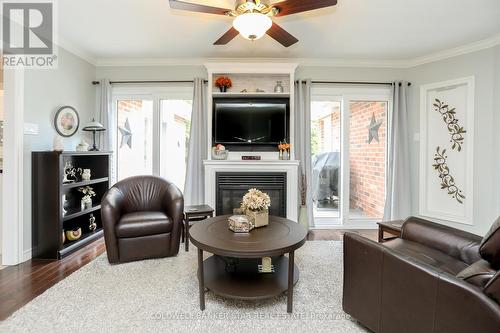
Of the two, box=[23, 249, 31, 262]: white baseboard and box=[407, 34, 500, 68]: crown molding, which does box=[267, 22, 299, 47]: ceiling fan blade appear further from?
box=[23, 249, 31, 262]: white baseboard

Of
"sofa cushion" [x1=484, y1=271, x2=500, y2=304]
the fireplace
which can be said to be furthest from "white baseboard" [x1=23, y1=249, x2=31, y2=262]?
"sofa cushion" [x1=484, y1=271, x2=500, y2=304]

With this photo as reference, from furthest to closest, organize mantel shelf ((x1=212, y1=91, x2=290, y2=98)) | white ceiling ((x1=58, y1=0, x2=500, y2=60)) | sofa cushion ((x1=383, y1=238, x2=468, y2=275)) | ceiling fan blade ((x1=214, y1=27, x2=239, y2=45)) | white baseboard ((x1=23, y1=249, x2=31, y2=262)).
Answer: mantel shelf ((x1=212, y1=91, x2=290, y2=98)) < white baseboard ((x1=23, y1=249, x2=31, y2=262)) < white ceiling ((x1=58, y1=0, x2=500, y2=60)) < ceiling fan blade ((x1=214, y1=27, x2=239, y2=45)) < sofa cushion ((x1=383, y1=238, x2=468, y2=275))

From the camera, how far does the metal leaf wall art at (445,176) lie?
3707 mm

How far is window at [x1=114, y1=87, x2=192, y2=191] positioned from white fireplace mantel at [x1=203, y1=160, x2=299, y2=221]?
2.45ft

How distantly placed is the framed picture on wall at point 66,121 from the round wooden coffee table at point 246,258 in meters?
2.49

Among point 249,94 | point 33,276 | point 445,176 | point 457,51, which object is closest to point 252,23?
point 249,94

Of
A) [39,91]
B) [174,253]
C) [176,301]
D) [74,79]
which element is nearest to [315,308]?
[176,301]

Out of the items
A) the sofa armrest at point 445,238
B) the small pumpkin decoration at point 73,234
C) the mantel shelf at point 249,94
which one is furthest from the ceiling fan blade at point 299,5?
the small pumpkin decoration at point 73,234

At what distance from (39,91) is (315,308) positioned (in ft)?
12.3

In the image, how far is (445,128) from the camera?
3.79 metres

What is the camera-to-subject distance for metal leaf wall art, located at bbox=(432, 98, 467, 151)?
366 centimetres

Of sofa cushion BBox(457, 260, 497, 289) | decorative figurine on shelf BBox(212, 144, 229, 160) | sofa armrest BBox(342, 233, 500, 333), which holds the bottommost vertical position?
sofa armrest BBox(342, 233, 500, 333)

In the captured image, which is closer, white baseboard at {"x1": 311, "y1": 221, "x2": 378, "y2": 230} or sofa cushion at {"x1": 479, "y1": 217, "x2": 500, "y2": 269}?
sofa cushion at {"x1": 479, "y1": 217, "x2": 500, "y2": 269}

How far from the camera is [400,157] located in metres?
4.01
